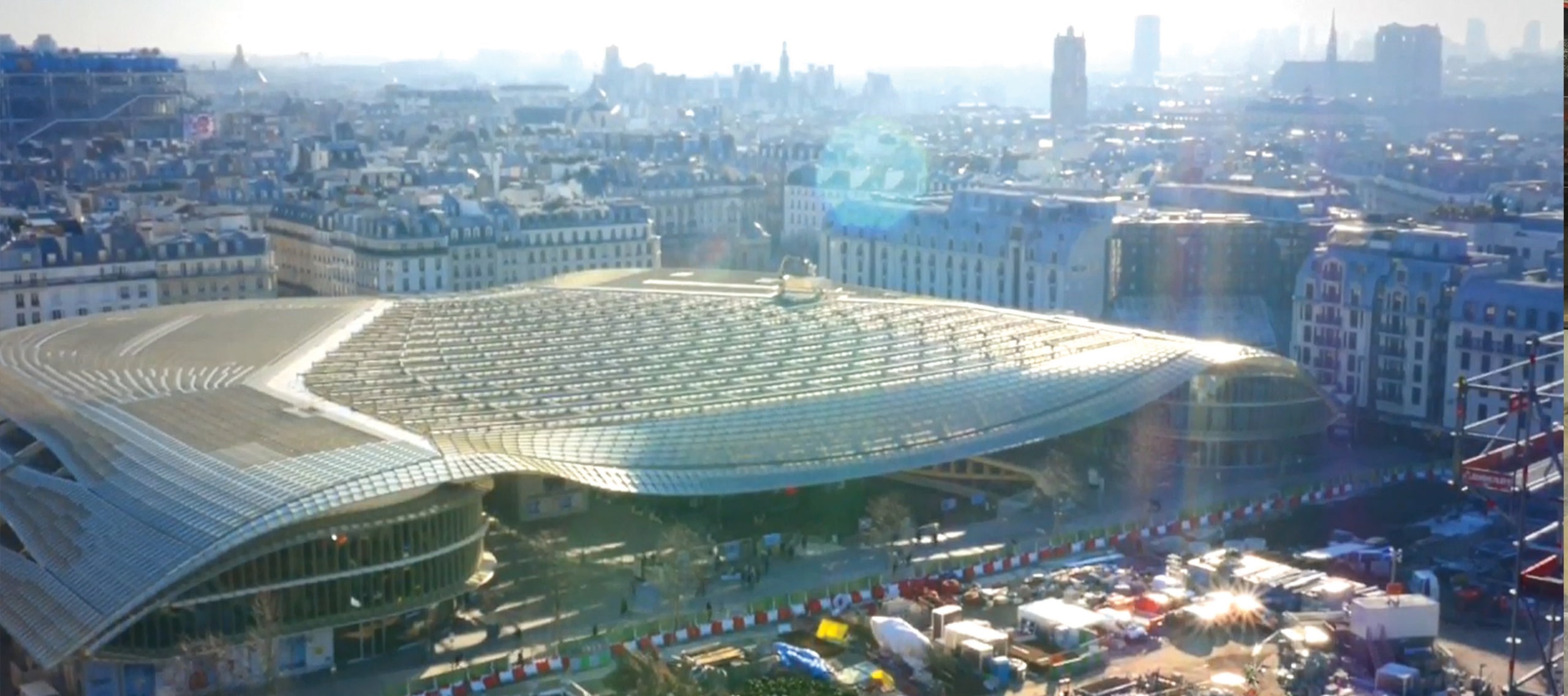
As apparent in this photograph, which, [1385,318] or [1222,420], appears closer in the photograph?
[1222,420]

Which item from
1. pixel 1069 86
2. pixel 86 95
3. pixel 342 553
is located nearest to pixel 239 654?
pixel 342 553

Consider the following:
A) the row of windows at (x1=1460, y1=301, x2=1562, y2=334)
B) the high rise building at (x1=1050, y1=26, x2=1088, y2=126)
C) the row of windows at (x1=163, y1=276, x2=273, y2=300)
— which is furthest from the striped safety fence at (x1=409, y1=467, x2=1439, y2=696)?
the high rise building at (x1=1050, y1=26, x2=1088, y2=126)

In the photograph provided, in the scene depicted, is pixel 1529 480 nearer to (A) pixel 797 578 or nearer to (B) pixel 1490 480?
(B) pixel 1490 480

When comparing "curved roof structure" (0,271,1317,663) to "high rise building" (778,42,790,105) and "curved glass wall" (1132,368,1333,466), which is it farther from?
"high rise building" (778,42,790,105)

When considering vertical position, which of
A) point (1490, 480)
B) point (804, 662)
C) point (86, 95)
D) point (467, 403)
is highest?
point (86, 95)

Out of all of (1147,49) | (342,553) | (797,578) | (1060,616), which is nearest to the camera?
(342,553)

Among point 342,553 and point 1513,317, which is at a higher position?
point 1513,317
